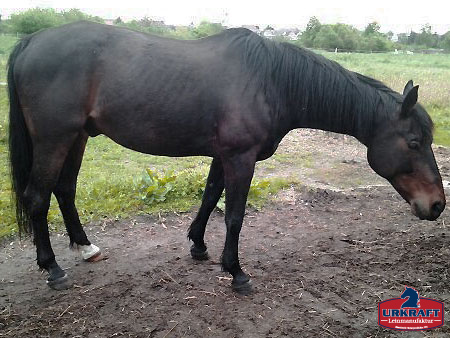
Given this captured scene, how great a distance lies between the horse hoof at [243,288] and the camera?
3422 millimetres

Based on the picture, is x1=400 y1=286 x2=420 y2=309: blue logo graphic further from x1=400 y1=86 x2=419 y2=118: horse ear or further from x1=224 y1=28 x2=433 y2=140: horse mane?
x1=400 y1=86 x2=419 y2=118: horse ear

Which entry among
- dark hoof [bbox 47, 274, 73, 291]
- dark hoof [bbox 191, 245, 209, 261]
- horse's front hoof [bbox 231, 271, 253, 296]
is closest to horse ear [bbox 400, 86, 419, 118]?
horse's front hoof [bbox 231, 271, 253, 296]

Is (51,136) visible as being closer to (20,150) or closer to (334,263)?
(20,150)

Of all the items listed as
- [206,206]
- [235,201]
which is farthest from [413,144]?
[206,206]

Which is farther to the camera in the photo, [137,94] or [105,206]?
[105,206]

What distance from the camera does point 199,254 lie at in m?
4.00

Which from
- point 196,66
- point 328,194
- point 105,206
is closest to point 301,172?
point 328,194

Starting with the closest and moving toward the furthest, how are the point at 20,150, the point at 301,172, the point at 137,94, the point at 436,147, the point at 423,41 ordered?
the point at 137,94 < the point at 20,150 < the point at 301,172 < the point at 436,147 < the point at 423,41

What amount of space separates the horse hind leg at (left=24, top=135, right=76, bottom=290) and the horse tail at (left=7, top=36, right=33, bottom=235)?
0.12 m

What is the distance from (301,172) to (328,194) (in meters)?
1.17

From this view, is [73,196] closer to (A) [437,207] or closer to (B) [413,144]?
(B) [413,144]

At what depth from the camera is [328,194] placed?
18.8 ft

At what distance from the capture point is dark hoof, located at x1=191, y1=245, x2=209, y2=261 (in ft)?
13.1

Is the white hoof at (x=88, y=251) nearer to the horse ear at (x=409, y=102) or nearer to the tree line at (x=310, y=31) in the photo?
the tree line at (x=310, y=31)
